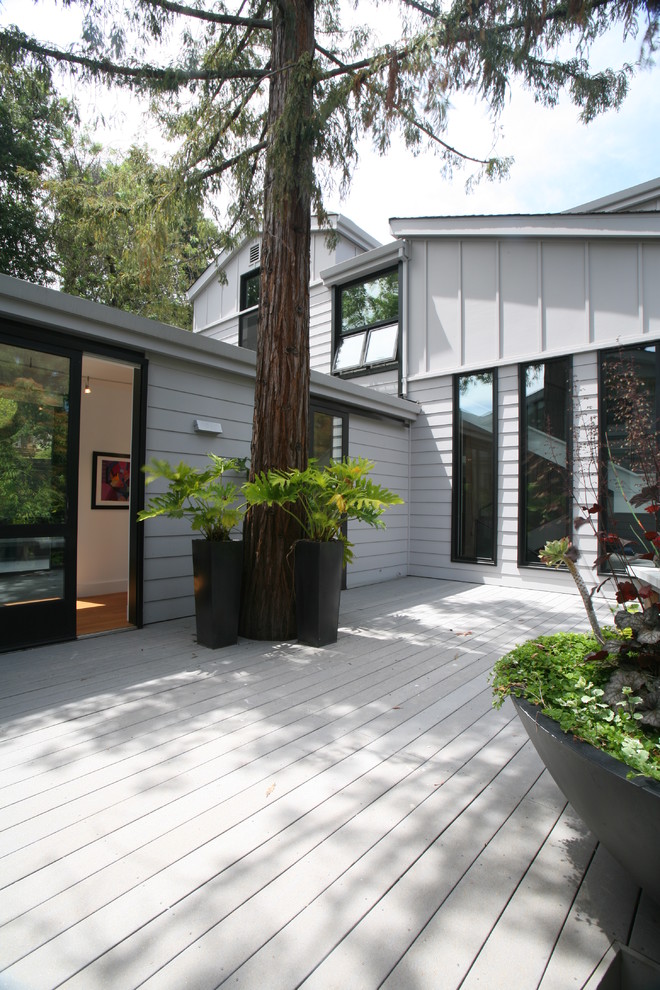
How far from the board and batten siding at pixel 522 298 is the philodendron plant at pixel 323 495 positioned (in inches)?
132

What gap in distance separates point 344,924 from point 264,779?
69cm

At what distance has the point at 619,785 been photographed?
1.03 m

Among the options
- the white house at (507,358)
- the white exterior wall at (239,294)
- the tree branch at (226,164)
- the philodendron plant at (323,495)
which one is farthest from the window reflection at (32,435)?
the white exterior wall at (239,294)

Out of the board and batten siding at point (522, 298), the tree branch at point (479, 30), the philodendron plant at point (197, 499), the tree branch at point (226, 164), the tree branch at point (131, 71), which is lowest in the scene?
the philodendron plant at point (197, 499)

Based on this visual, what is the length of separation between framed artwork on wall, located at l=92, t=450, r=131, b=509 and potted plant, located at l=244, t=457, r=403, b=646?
3219mm

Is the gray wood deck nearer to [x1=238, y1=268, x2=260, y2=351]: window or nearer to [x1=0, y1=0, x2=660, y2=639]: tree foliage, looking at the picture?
[x1=0, y1=0, x2=660, y2=639]: tree foliage

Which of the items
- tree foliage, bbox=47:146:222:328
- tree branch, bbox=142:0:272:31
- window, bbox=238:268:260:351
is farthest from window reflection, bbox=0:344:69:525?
window, bbox=238:268:260:351

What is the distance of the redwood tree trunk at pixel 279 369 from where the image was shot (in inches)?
148

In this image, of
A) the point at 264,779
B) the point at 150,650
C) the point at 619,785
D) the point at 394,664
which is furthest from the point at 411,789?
the point at 150,650

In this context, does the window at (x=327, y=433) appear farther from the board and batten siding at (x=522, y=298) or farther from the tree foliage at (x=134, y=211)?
the tree foliage at (x=134, y=211)

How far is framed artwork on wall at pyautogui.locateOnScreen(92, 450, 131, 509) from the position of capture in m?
6.16

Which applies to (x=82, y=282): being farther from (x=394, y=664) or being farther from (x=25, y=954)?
(x=25, y=954)

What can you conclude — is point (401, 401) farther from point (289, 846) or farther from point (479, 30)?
point (289, 846)

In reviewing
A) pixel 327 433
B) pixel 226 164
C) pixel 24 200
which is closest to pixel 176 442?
pixel 327 433
